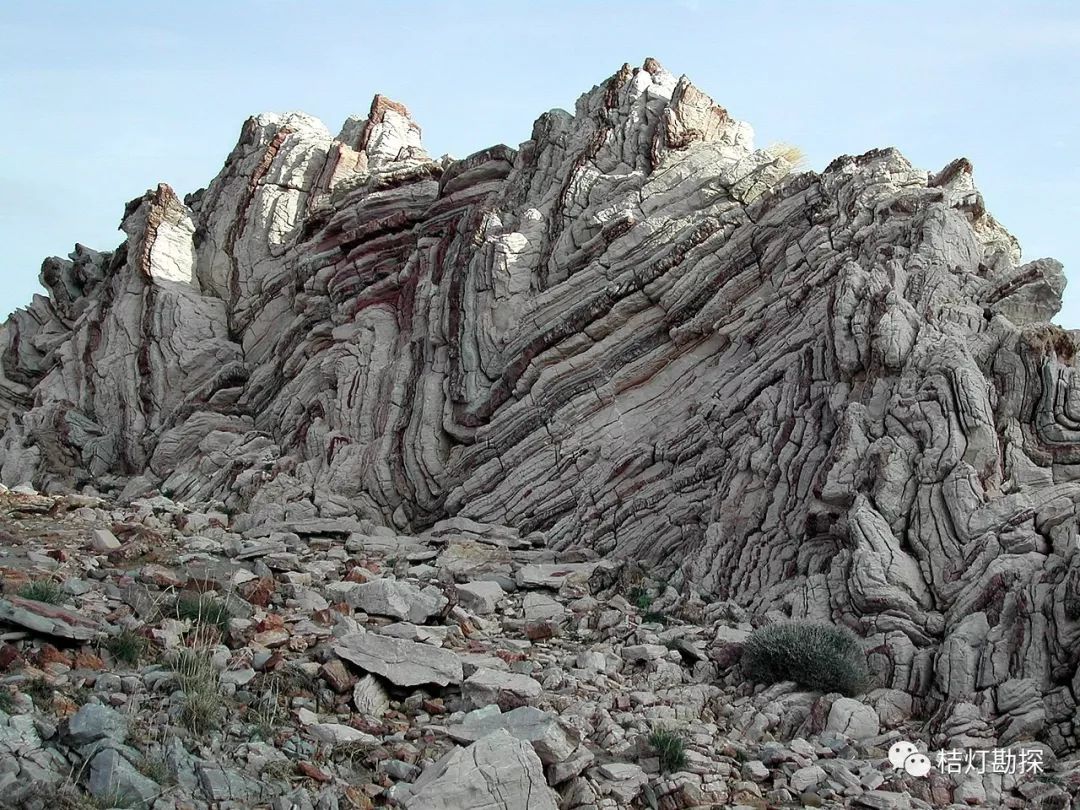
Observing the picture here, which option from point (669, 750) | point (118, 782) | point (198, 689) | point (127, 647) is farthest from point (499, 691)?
point (118, 782)

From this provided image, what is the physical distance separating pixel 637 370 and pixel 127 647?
11.9 m

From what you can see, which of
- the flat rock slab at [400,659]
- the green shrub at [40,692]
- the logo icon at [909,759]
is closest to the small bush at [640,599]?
the flat rock slab at [400,659]

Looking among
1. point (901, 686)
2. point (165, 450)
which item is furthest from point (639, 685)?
point (165, 450)

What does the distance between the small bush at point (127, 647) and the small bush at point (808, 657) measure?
6.87 meters

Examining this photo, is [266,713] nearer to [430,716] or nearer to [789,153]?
[430,716]

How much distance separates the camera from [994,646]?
14242mm

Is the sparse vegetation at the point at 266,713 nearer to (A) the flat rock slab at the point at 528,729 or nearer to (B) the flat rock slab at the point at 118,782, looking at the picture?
(B) the flat rock slab at the point at 118,782

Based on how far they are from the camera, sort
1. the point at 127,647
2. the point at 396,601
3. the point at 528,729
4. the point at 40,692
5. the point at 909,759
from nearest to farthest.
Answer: the point at 40,692
the point at 528,729
the point at 909,759
the point at 127,647
the point at 396,601

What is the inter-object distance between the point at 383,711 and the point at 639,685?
10.8 feet

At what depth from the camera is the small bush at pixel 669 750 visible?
41.1 ft

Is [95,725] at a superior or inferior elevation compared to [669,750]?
inferior

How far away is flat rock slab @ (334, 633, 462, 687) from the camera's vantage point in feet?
45.3

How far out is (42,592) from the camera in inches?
594

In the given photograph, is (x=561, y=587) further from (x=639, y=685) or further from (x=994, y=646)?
(x=994, y=646)
